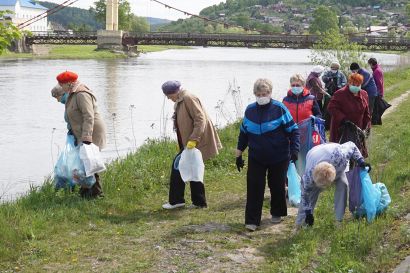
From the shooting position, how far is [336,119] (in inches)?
282

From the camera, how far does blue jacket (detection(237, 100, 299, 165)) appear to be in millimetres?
5996

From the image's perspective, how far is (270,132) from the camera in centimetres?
602

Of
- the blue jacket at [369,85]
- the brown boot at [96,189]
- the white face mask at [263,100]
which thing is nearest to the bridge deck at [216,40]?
the blue jacket at [369,85]

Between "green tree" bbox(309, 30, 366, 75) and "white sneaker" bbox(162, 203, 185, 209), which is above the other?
"green tree" bbox(309, 30, 366, 75)

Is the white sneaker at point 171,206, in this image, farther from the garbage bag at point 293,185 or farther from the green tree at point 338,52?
the green tree at point 338,52

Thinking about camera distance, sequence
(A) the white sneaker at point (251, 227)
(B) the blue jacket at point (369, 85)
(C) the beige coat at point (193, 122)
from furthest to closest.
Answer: (B) the blue jacket at point (369, 85)
(C) the beige coat at point (193, 122)
(A) the white sneaker at point (251, 227)

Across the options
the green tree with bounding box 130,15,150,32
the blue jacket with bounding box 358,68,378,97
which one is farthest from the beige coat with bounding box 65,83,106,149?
the green tree with bounding box 130,15,150,32

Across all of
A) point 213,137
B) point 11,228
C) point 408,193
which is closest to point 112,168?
point 213,137

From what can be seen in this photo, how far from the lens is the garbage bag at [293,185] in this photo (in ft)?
22.8

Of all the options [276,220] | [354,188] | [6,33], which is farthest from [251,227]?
[6,33]

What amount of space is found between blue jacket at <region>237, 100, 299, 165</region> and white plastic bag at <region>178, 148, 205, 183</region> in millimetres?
725

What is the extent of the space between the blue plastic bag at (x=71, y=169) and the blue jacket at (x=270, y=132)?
1.91 meters

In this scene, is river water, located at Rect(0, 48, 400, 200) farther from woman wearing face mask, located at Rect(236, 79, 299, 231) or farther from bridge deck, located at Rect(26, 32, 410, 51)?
bridge deck, located at Rect(26, 32, 410, 51)

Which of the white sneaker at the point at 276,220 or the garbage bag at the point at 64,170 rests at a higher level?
the garbage bag at the point at 64,170
